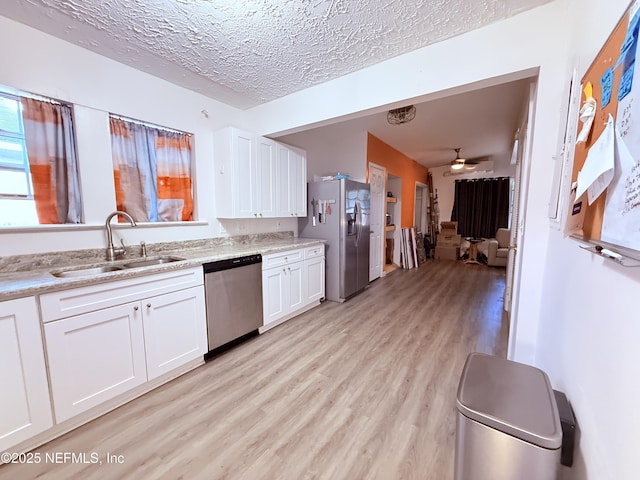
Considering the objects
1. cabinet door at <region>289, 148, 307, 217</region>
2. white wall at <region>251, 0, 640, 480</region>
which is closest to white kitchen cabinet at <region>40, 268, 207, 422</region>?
cabinet door at <region>289, 148, 307, 217</region>

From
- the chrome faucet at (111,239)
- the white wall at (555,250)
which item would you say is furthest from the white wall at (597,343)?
the chrome faucet at (111,239)

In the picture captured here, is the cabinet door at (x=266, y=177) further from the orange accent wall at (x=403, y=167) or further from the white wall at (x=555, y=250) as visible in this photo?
the orange accent wall at (x=403, y=167)

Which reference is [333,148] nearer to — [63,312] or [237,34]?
[237,34]

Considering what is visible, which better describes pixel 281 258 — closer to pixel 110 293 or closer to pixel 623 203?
pixel 110 293

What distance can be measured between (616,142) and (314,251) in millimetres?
2902

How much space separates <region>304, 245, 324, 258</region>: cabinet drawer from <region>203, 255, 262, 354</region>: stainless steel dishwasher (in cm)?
80

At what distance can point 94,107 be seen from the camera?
2.04m

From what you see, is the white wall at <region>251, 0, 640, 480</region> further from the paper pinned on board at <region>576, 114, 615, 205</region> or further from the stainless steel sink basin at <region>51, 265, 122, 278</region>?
the stainless steel sink basin at <region>51, 265, 122, 278</region>

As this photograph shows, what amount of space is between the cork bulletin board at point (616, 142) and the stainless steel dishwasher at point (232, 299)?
7.63ft

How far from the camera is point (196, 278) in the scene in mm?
2143

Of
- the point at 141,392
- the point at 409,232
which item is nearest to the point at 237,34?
the point at 141,392

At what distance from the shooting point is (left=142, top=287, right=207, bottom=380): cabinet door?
1.87 meters

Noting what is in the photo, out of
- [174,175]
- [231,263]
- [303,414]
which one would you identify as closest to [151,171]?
[174,175]

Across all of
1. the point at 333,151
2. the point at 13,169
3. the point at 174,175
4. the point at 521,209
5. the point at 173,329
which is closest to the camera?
the point at 13,169
